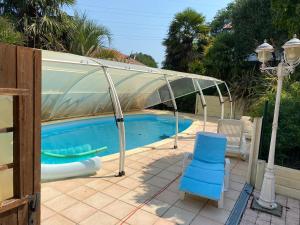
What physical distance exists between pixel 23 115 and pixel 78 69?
668 centimetres

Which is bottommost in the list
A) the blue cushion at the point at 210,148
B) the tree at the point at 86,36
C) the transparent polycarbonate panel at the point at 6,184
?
the blue cushion at the point at 210,148

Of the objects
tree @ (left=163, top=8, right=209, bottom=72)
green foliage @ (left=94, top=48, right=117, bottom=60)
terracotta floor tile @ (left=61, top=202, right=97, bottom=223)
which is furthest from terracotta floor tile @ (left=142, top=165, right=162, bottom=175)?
tree @ (left=163, top=8, right=209, bottom=72)

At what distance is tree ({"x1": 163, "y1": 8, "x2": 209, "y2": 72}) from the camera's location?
19953 millimetres

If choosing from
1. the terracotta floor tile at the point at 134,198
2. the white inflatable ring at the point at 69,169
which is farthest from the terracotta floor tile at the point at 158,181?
the white inflatable ring at the point at 69,169

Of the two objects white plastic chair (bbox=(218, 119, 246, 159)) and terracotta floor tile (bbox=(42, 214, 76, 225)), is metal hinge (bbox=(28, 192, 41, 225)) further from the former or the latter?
white plastic chair (bbox=(218, 119, 246, 159))

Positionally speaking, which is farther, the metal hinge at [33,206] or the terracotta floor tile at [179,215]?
the terracotta floor tile at [179,215]

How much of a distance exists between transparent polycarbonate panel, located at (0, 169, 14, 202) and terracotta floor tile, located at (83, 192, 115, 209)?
283 centimetres

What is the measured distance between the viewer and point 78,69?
8.20 m

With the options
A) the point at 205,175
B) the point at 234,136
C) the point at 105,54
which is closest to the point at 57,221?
the point at 205,175

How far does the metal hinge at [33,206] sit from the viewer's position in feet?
6.45

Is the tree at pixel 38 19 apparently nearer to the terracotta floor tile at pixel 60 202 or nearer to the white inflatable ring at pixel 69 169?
the white inflatable ring at pixel 69 169

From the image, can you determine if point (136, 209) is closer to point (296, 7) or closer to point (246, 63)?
point (296, 7)

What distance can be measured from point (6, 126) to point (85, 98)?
10.3 metres

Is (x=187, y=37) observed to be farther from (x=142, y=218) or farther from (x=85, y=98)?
(x=142, y=218)
